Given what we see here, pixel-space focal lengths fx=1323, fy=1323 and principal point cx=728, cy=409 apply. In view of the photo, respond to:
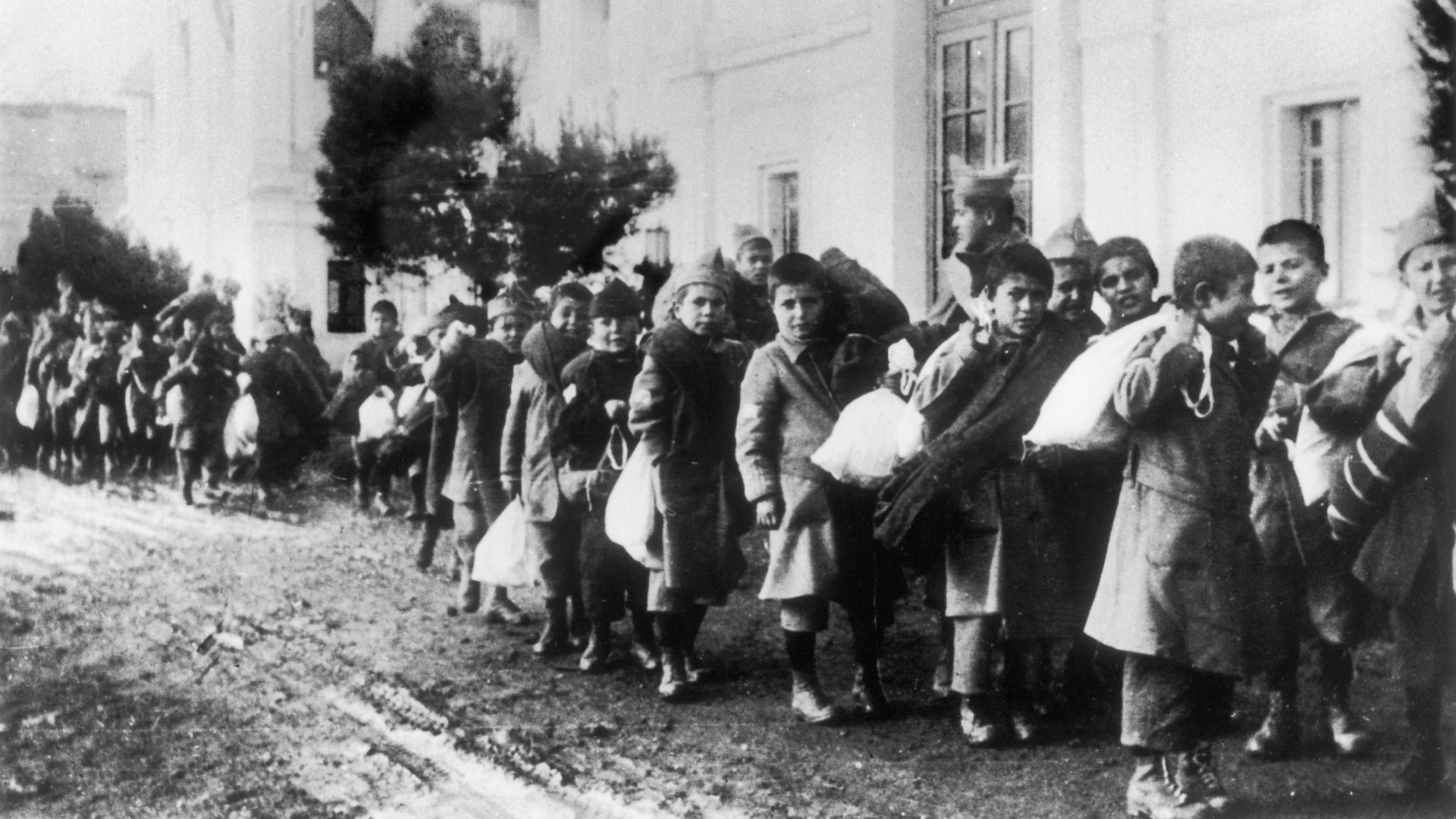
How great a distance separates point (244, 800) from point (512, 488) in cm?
177

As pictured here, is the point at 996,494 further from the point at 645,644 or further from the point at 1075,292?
the point at 645,644

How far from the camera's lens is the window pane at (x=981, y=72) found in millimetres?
5348

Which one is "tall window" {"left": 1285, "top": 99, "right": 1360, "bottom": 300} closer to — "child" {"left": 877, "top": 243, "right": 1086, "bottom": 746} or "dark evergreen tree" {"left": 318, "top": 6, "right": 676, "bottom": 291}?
"child" {"left": 877, "top": 243, "right": 1086, "bottom": 746}

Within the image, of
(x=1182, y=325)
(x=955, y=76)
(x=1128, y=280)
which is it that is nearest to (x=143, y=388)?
(x=955, y=76)

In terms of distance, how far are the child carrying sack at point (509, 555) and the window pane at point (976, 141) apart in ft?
7.39

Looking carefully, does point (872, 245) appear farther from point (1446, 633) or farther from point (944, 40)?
point (1446, 633)

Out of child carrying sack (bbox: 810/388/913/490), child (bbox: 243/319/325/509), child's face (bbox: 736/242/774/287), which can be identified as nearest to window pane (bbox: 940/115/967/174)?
child's face (bbox: 736/242/774/287)

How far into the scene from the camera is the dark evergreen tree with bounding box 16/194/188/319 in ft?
15.1

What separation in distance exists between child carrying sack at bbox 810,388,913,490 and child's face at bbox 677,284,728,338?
2.16ft

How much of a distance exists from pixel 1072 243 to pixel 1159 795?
5.69ft

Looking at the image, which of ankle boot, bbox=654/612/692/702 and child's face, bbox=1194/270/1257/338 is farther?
ankle boot, bbox=654/612/692/702

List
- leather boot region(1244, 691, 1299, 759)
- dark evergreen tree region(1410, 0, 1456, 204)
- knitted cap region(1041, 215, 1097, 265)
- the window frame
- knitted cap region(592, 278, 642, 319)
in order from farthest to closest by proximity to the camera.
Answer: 1. the window frame
2. knitted cap region(592, 278, 642, 319)
3. knitted cap region(1041, 215, 1097, 265)
4. leather boot region(1244, 691, 1299, 759)
5. dark evergreen tree region(1410, 0, 1456, 204)

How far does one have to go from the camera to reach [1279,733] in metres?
3.32

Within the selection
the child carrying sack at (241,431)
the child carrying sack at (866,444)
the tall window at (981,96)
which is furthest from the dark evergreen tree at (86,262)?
the tall window at (981,96)
